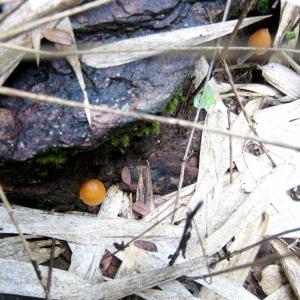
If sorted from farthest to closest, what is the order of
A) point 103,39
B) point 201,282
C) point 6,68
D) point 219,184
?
point 219,184 → point 201,282 → point 103,39 → point 6,68

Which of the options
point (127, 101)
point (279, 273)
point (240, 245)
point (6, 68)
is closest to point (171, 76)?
point (127, 101)

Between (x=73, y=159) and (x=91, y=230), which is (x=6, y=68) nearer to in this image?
(x=73, y=159)

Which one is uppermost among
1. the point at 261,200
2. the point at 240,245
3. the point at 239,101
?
the point at 239,101

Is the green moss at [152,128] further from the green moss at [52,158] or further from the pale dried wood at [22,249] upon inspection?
the pale dried wood at [22,249]

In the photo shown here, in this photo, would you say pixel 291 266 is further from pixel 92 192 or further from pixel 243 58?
pixel 243 58

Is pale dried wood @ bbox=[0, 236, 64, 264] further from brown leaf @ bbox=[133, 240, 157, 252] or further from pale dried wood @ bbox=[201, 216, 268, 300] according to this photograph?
pale dried wood @ bbox=[201, 216, 268, 300]

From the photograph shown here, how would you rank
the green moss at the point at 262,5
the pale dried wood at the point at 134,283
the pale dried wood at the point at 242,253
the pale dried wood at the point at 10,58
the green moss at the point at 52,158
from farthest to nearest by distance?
the green moss at the point at 262,5, the pale dried wood at the point at 242,253, the pale dried wood at the point at 134,283, the green moss at the point at 52,158, the pale dried wood at the point at 10,58

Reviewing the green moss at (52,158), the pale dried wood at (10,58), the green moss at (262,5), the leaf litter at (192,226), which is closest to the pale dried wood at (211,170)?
the leaf litter at (192,226)
